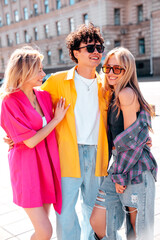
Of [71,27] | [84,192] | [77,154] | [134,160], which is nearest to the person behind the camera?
[134,160]

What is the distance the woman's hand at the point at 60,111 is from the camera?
2716 millimetres

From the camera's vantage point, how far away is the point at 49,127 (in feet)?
8.54

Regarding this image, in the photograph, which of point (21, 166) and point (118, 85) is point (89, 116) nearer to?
point (118, 85)

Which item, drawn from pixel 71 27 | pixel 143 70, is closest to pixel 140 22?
pixel 143 70

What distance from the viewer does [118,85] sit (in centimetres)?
242

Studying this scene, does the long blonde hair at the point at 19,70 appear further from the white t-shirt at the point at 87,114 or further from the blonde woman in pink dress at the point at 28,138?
the white t-shirt at the point at 87,114

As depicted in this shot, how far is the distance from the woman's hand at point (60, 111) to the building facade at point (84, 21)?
30760 millimetres

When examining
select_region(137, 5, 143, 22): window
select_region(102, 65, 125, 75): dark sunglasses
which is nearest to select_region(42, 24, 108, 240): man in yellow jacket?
select_region(102, 65, 125, 75): dark sunglasses

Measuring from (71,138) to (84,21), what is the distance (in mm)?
36929

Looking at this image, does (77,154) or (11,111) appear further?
(77,154)

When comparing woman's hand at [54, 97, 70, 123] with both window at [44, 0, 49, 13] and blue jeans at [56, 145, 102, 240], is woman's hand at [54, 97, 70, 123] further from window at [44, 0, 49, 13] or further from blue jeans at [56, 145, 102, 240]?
window at [44, 0, 49, 13]

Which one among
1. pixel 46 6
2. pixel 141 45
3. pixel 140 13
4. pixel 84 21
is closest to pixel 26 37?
pixel 46 6

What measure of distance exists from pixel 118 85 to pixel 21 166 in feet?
3.50

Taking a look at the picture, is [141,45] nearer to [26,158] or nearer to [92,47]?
[92,47]
